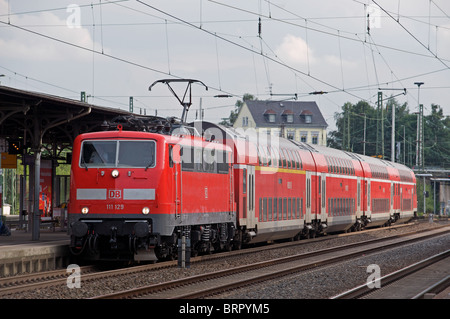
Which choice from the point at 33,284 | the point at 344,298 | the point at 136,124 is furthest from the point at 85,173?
the point at 344,298

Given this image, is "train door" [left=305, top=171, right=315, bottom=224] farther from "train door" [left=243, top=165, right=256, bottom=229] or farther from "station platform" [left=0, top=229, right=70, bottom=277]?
"station platform" [left=0, top=229, right=70, bottom=277]

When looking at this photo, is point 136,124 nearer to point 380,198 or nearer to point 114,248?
point 114,248

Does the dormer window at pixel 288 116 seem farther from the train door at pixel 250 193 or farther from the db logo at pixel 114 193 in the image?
the db logo at pixel 114 193

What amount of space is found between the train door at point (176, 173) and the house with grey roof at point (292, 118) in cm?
10128

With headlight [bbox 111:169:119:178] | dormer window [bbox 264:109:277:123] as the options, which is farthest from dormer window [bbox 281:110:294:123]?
headlight [bbox 111:169:119:178]

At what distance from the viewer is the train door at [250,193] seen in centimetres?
2617

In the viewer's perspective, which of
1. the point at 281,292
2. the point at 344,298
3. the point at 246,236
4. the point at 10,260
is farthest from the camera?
the point at 246,236

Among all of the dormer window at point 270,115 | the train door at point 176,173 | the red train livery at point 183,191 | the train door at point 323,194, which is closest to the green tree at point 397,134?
the dormer window at point 270,115

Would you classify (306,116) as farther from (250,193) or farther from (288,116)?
(250,193)

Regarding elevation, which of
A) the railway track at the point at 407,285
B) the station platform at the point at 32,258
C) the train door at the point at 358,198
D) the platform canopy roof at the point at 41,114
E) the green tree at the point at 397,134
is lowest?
the railway track at the point at 407,285

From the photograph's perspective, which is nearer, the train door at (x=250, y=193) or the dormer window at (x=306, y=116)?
the train door at (x=250, y=193)

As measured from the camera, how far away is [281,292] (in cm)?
1572

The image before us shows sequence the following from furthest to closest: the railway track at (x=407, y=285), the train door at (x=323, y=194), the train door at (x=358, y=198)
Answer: the train door at (x=358, y=198) → the train door at (x=323, y=194) → the railway track at (x=407, y=285)
